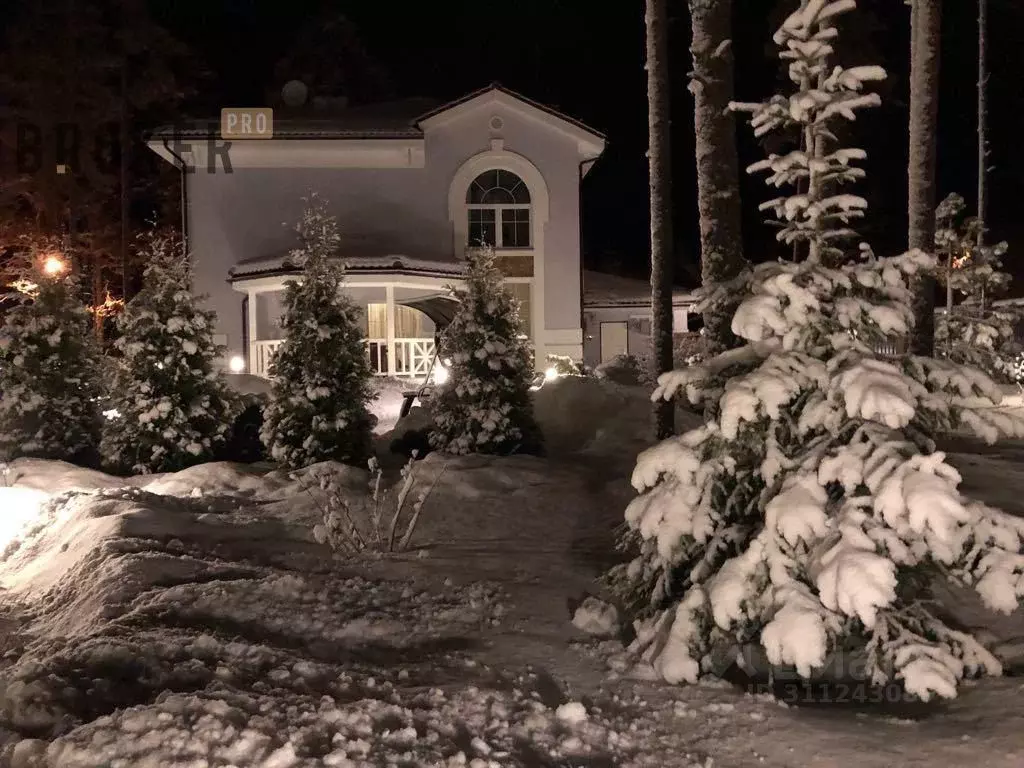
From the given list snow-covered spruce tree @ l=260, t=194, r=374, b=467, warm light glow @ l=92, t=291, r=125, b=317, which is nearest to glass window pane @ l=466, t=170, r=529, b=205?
snow-covered spruce tree @ l=260, t=194, r=374, b=467

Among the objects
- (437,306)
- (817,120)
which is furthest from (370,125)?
(817,120)

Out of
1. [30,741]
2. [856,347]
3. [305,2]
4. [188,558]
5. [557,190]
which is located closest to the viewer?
[30,741]

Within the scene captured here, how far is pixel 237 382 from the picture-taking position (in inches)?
708

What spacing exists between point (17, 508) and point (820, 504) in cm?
837

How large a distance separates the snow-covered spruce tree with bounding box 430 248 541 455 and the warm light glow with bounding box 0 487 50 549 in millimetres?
4664

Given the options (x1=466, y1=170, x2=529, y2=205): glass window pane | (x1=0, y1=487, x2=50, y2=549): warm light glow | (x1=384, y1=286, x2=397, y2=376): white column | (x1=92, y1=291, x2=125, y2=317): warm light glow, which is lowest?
(x1=0, y1=487, x2=50, y2=549): warm light glow

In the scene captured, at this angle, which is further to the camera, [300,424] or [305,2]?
[305,2]

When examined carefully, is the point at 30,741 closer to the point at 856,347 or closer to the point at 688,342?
the point at 856,347

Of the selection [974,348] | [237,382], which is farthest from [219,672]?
[974,348]

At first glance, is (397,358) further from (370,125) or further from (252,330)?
(370,125)

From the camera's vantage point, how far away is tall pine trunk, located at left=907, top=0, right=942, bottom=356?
37.5 feet

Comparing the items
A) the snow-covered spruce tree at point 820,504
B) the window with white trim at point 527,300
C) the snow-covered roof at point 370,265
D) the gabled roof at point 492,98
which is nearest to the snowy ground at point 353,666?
the snow-covered spruce tree at point 820,504

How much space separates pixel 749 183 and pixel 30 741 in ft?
134

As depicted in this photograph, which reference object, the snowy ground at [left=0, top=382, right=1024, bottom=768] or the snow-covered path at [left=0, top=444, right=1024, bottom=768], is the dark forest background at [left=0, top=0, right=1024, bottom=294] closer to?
the snowy ground at [left=0, top=382, right=1024, bottom=768]
